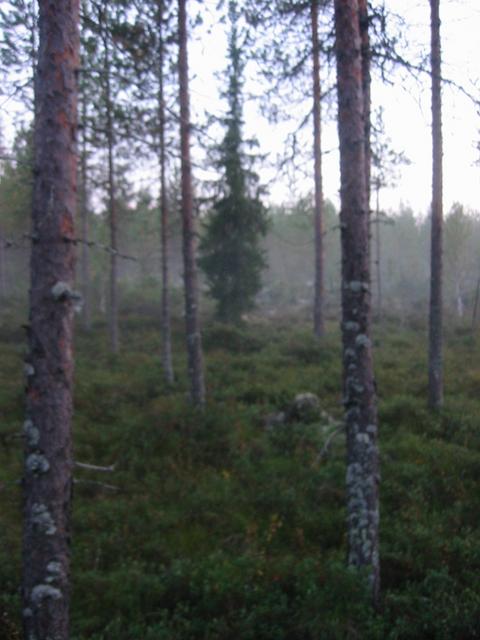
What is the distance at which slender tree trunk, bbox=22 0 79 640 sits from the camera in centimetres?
479

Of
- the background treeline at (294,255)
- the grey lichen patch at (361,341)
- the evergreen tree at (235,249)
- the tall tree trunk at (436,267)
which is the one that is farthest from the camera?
the evergreen tree at (235,249)

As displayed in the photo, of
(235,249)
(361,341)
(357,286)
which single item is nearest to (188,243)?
(357,286)

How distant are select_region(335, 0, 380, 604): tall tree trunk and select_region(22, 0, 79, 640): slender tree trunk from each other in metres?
3.23

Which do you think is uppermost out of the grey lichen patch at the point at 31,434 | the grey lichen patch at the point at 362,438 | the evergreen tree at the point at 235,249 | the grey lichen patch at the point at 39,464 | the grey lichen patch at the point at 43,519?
the evergreen tree at the point at 235,249

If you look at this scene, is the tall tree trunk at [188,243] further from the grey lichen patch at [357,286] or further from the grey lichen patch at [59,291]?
the grey lichen patch at [59,291]

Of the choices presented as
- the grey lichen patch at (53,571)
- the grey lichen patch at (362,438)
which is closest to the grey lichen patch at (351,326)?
the grey lichen patch at (362,438)

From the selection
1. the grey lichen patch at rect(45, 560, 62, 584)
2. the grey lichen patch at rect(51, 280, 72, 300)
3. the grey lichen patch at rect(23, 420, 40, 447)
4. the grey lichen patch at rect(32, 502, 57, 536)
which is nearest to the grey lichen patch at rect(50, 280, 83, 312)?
the grey lichen patch at rect(51, 280, 72, 300)

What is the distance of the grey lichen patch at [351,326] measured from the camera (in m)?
6.85

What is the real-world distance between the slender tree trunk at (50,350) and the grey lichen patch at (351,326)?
127 inches

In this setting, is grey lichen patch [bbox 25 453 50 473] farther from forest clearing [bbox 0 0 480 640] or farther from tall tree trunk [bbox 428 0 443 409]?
tall tree trunk [bbox 428 0 443 409]

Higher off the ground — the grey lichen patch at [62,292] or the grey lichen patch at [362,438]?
the grey lichen patch at [62,292]

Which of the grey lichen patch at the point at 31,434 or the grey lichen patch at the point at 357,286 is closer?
the grey lichen patch at the point at 31,434

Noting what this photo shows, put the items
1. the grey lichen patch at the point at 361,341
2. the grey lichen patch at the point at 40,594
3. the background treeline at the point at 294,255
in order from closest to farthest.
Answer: the grey lichen patch at the point at 40,594 < the grey lichen patch at the point at 361,341 < the background treeline at the point at 294,255

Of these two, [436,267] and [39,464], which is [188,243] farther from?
[39,464]
